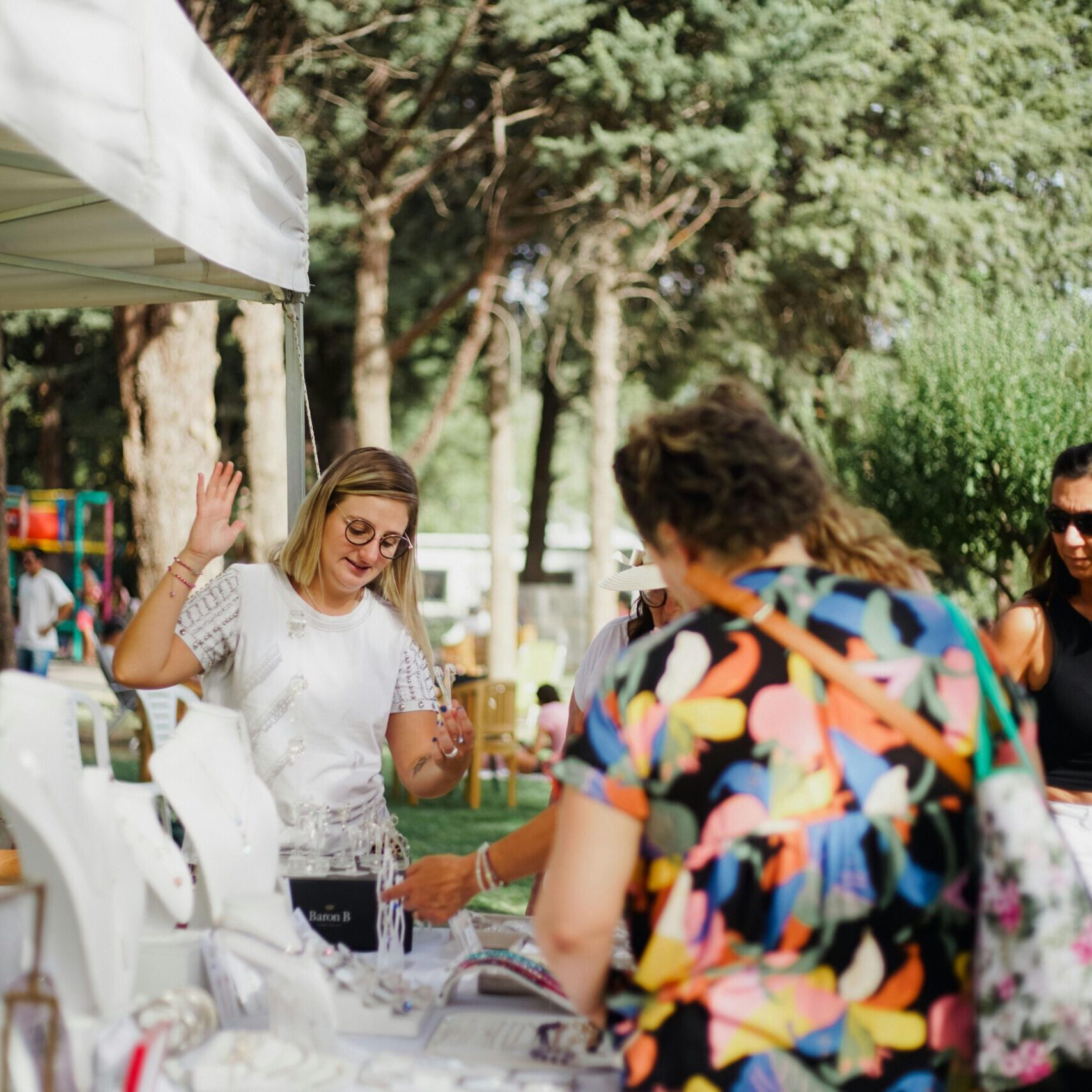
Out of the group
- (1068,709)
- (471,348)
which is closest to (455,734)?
(1068,709)

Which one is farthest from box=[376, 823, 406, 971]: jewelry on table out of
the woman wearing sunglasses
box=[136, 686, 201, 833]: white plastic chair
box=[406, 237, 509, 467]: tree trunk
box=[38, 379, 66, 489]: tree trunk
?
box=[38, 379, 66, 489]: tree trunk

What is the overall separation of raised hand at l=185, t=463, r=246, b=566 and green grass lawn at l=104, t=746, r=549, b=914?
401 cm

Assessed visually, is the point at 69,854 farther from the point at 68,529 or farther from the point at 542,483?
the point at 68,529

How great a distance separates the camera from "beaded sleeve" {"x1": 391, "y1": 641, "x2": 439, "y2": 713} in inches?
114

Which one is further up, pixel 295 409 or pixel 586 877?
pixel 295 409

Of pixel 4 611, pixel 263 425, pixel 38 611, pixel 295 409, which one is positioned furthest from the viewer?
pixel 38 611

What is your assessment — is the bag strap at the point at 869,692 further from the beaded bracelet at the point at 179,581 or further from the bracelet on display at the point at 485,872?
the beaded bracelet at the point at 179,581

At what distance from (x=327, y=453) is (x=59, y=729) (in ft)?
67.1

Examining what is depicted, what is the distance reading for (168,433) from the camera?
8.64 meters

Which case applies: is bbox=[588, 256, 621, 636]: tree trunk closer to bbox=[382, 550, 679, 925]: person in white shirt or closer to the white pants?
the white pants

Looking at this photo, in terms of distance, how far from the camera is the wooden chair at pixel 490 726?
9602 millimetres

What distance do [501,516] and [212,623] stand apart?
14498mm

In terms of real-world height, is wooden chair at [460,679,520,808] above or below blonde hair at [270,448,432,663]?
below

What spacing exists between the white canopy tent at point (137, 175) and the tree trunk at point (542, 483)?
18.6 m
